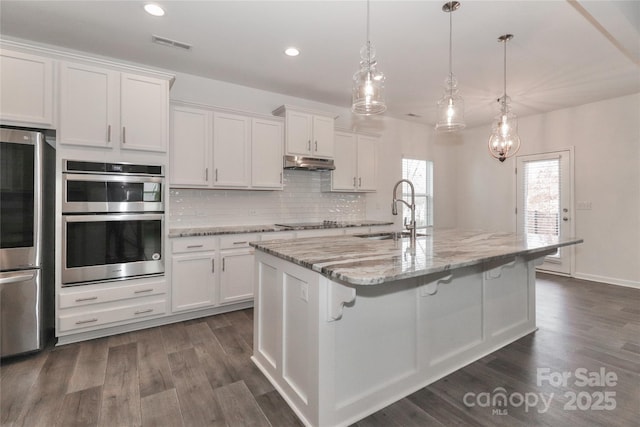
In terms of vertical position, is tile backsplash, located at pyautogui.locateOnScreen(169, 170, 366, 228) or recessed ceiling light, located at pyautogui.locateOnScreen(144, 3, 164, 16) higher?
recessed ceiling light, located at pyautogui.locateOnScreen(144, 3, 164, 16)

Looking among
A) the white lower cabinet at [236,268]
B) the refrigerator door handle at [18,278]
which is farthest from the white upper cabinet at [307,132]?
the refrigerator door handle at [18,278]

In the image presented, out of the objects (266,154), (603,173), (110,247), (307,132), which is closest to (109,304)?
(110,247)

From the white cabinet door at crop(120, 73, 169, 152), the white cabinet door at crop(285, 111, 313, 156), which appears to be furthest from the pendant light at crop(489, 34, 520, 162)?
the white cabinet door at crop(120, 73, 169, 152)

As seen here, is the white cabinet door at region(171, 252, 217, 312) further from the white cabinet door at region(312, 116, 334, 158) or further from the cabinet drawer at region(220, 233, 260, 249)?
the white cabinet door at region(312, 116, 334, 158)

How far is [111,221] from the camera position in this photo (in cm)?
282

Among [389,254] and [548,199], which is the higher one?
[548,199]

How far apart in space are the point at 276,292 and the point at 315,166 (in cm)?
257

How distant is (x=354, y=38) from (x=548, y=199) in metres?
4.50

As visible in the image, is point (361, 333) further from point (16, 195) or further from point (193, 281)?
point (16, 195)

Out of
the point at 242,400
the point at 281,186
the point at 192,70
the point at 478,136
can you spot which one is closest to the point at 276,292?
the point at 242,400

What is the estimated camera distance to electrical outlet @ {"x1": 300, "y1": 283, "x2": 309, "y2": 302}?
171 centimetres

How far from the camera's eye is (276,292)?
6.75ft

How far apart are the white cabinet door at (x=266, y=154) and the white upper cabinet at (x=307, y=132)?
0.47ft

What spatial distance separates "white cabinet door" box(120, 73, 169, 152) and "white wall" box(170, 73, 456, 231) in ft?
2.32
